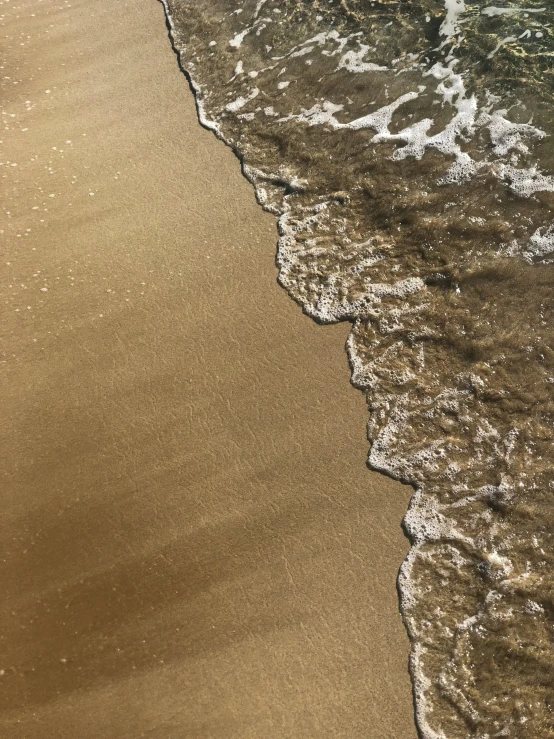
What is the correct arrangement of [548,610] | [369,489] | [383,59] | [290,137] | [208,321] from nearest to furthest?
1. [548,610]
2. [369,489]
3. [208,321]
4. [290,137]
5. [383,59]

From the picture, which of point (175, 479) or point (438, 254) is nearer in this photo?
point (175, 479)

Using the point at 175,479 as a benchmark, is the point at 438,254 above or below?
above

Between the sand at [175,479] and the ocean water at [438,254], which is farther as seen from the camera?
the ocean water at [438,254]

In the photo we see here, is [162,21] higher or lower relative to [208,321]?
higher

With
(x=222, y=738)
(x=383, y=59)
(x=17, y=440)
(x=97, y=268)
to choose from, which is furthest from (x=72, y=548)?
(x=383, y=59)

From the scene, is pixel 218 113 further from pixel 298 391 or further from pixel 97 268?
pixel 298 391
